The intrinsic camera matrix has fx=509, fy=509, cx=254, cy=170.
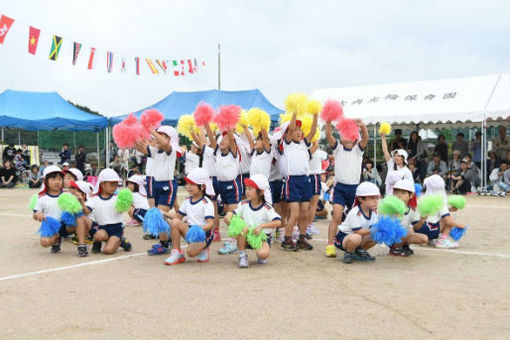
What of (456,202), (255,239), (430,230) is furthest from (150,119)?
(456,202)

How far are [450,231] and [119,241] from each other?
436 centimetres

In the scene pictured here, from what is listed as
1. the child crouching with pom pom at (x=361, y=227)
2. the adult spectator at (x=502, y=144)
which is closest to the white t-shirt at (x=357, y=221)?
the child crouching with pom pom at (x=361, y=227)

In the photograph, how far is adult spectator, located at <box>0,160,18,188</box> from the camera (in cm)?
2006

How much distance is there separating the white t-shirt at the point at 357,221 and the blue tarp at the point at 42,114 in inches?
612

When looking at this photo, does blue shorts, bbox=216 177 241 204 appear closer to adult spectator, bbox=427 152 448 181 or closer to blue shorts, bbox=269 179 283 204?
blue shorts, bbox=269 179 283 204

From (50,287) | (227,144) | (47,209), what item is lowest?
(50,287)

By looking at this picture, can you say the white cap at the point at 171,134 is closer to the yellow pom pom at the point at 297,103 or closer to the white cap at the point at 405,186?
the yellow pom pom at the point at 297,103

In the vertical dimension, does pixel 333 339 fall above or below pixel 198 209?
below

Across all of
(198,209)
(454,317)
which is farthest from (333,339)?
(198,209)

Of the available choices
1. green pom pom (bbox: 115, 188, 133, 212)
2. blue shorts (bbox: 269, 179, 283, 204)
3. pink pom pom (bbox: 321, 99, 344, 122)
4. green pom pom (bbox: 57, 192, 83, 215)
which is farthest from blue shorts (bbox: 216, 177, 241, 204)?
green pom pom (bbox: 57, 192, 83, 215)

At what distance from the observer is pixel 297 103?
6.33 meters

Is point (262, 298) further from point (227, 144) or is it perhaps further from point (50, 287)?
point (227, 144)

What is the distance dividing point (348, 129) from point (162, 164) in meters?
2.59

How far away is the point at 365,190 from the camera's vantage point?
19.2 feet
